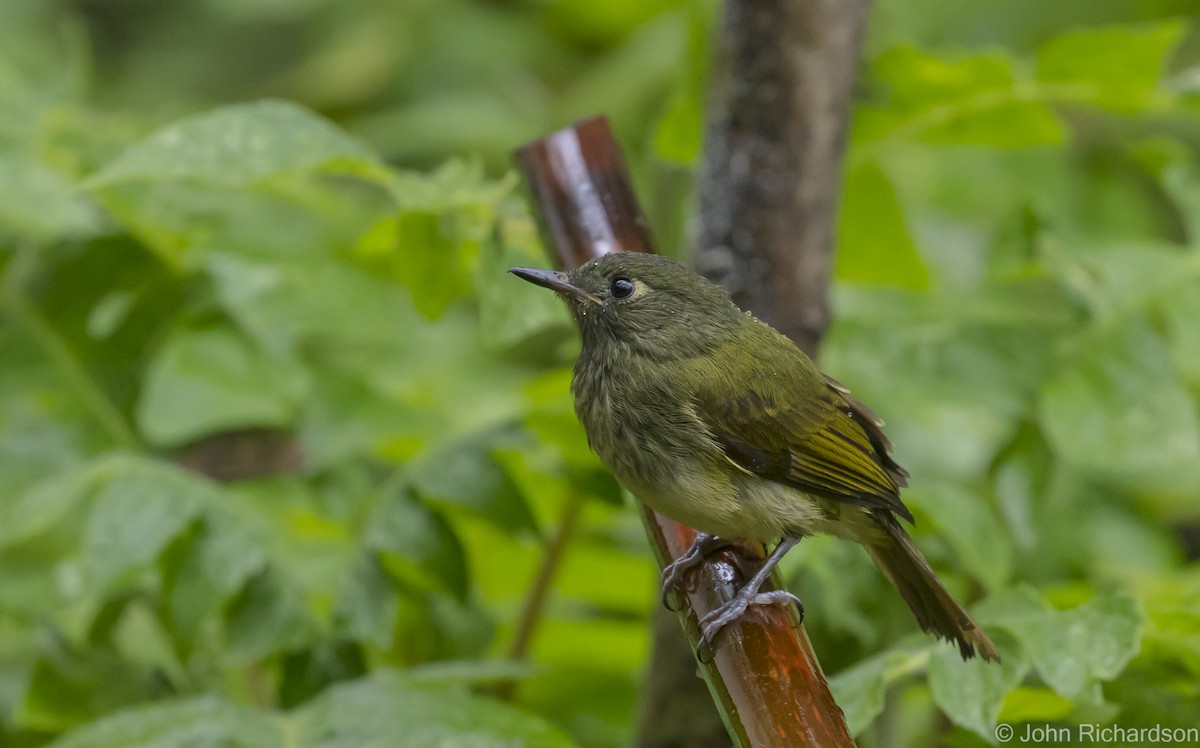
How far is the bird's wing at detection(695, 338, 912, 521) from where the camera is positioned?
6.59ft

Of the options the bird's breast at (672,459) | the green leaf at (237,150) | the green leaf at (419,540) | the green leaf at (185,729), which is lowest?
the green leaf at (185,729)

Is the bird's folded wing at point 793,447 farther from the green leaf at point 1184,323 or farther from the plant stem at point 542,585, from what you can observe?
the green leaf at point 1184,323

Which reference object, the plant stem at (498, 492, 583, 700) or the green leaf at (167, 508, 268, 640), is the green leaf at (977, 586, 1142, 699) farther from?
the green leaf at (167, 508, 268, 640)

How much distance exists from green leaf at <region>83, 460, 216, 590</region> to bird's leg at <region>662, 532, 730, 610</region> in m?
0.97

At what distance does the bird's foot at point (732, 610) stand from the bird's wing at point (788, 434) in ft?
0.98

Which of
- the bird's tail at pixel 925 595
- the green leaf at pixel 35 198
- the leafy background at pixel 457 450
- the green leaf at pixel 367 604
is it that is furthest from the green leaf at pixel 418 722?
the green leaf at pixel 35 198

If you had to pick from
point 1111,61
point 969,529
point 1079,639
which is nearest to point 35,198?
point 969,529

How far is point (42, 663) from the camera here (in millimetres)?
2596

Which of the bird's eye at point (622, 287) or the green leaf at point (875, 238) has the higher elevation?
the bird's eye at point (622, 287)

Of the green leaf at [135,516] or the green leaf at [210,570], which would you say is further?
the green leaf at [210,570]

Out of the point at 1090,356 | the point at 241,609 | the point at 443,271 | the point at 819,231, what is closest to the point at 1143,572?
the point at 1090,356

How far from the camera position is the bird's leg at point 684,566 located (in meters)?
1.82

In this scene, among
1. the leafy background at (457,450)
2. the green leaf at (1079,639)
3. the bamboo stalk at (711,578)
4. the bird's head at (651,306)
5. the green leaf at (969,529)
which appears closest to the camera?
the bamboo stalk at (711,578)

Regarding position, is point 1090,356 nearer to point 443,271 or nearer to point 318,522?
point 443,271
